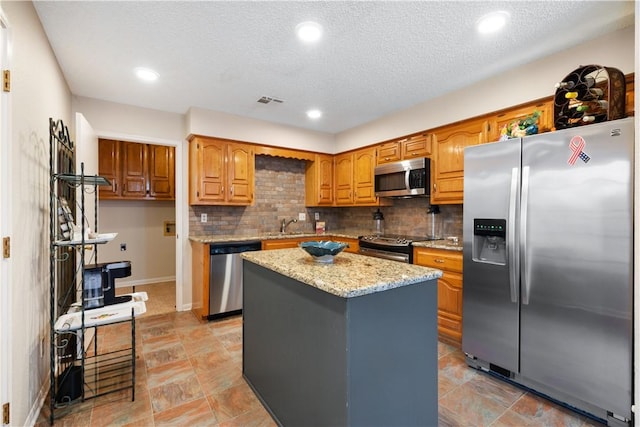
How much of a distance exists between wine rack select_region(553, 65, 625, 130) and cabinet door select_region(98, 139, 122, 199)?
17.7 ft

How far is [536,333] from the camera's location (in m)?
2.02

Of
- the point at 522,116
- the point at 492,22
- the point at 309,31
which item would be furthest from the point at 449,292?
the point at 309,31

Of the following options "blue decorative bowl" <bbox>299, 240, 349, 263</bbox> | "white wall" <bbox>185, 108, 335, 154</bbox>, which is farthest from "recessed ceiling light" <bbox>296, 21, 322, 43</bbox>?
"white wall" <bbox>185, 108, 335, 154</bbox>

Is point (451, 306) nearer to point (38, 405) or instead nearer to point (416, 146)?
point (416, 146)

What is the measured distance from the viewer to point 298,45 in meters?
2.20

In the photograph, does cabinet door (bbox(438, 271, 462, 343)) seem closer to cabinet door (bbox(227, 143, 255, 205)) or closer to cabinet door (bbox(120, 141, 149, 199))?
cabinet door (bbox(227, 143, 255, 205))

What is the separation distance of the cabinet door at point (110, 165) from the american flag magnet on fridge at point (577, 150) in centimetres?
542

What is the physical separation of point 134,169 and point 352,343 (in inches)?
190

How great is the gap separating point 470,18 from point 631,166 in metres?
1.25

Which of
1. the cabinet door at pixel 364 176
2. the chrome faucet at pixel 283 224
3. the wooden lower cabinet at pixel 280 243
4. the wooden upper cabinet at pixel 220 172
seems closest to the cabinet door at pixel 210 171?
the wooden upper cabinet at pixel 220 172

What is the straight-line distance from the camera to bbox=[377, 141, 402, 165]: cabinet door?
3736 millimetres

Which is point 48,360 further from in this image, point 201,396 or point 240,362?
point 240,362

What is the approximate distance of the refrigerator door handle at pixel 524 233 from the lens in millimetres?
2051

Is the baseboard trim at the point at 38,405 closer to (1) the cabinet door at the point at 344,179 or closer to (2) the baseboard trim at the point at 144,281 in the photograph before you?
(2) the baseboard trim at the point at 144,281
